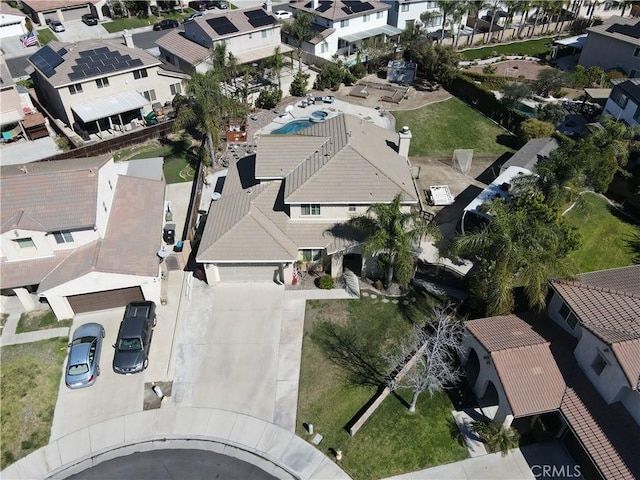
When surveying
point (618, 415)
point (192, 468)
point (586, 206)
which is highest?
point (586, 206)

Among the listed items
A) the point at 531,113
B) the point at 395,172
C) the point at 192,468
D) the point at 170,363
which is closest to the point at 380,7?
the point at 531,113

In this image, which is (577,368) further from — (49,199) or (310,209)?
(49,199)

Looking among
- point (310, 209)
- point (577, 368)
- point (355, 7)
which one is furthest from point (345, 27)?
point (577, 368)

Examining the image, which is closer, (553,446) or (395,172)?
(553,446)

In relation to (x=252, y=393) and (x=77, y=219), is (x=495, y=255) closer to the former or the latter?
(x=252, y=393)

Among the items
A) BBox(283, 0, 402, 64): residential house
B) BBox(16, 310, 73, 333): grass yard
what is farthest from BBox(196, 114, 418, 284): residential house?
BBox(283, 0, 402, 64): residential house

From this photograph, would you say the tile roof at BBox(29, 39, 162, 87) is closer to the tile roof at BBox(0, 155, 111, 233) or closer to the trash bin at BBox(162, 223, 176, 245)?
the tile roof at BBox(0, 155, 111, 233)

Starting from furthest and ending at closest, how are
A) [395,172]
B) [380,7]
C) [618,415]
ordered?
[380,7] < [395,172] < [618,415]
